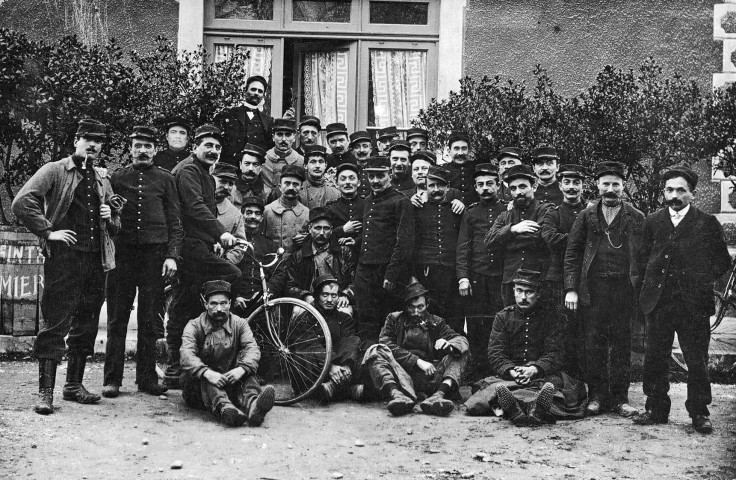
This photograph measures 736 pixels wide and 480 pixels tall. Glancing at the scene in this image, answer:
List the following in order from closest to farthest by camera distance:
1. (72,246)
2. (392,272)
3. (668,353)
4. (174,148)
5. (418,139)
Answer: (72,246)
(668,353)
(392,272)
(174,148)
(418,139)

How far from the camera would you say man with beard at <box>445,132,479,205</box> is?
8.36 meters

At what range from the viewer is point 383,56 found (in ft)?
36.3

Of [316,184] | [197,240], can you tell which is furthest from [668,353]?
[197,240]

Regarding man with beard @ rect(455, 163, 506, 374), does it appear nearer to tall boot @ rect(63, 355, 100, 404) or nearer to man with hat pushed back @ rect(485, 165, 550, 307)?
man with hat pushed back @ rect(485, 165, 550, 307)

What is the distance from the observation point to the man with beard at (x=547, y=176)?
7.77 metres

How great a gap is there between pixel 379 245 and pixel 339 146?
1.76 metres

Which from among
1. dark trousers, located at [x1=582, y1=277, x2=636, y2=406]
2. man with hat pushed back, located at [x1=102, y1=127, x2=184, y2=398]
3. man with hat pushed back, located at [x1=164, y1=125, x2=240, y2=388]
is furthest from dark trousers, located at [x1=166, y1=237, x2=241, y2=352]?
dark trousers, located at [x1=582, y1=277, x2=636, y2=406]

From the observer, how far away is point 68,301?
648 cm

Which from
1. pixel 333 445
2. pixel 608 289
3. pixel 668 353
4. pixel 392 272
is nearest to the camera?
pixel 333 445

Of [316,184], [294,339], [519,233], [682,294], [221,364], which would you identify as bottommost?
[221,364]

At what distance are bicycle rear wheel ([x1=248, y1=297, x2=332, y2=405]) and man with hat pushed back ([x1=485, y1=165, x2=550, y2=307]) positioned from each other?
5.35ft

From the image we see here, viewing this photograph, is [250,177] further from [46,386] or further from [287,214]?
[46,386]

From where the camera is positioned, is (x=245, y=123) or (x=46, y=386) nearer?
(x=46, y=386)

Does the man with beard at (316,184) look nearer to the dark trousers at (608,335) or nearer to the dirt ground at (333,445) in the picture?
the dirt ground at (333,445)
